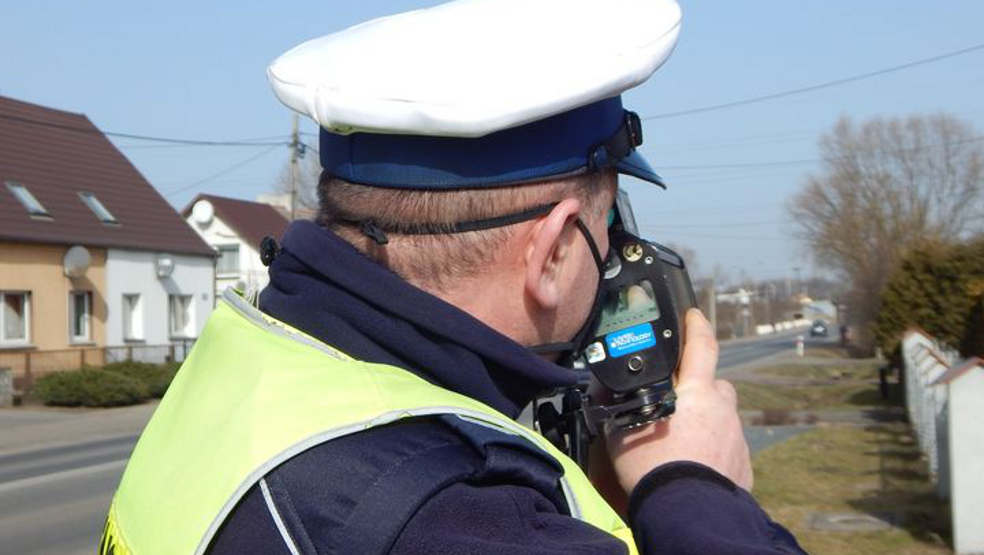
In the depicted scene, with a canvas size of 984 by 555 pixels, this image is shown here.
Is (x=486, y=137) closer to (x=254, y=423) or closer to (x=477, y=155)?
(x=477, y=155)

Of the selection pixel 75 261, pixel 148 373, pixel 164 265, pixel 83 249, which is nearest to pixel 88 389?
pixel 148 373

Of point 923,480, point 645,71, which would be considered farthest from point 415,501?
point 923,480

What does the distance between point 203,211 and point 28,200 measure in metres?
20.0

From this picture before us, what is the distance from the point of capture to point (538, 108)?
1360mm

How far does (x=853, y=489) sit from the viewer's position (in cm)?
1115

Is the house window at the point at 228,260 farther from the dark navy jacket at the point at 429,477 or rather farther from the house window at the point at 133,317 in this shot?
the dark navy jacket at the point at 429,477

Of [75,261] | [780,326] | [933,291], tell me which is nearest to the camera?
[933,291]

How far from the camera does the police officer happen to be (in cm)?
116

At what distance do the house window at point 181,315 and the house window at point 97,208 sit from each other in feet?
10.2

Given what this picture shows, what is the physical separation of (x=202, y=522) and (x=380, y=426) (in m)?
0.20

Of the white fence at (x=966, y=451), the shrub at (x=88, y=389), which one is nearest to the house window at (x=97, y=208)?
the shrub at (x=88, y=389)

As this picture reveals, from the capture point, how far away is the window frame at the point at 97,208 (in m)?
31.2

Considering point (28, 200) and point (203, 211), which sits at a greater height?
point (28, 200)

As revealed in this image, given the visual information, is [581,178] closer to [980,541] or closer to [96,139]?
[980,541]
